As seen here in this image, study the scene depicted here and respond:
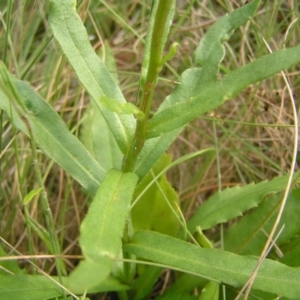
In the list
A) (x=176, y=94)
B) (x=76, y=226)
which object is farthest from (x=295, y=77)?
(x=76, y=226)

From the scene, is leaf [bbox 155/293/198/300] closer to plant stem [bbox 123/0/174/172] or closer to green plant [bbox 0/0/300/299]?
green plant [bbox 0/0/300/299]

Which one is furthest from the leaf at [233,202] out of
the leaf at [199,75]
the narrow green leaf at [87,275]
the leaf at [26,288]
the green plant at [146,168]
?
the narrow green leaf at [87,275]

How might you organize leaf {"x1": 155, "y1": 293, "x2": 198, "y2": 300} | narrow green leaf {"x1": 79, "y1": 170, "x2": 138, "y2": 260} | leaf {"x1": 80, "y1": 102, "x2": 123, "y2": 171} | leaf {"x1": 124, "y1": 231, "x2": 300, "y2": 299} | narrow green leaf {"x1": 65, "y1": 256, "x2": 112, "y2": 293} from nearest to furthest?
narrow green leaf {"x1": 65, "y1": 256, "x2": 112, "y2": 293}
narrow green leaf {"x1": 79, "y1": 170, "x2": 138, "y2": 260}
leaf {"x1": 124, "y1": 231, "x2": 300, "y2": 299}
leaf {"x1": 155, "y1": 293, "x2": 198, "y2": 300}
leaf {"x1": 80, "y1": 102, "x2": 123, "y2": 171}

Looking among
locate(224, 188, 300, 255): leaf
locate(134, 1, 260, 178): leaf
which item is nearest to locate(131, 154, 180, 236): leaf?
locate(224, 188, 300, 255): leaf

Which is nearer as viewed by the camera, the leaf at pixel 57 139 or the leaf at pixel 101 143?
the leaf at pixel 57 139

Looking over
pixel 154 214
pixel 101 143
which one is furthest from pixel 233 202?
pixel 101 143

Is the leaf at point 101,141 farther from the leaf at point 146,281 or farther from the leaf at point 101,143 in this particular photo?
the leaf at point 146,281
